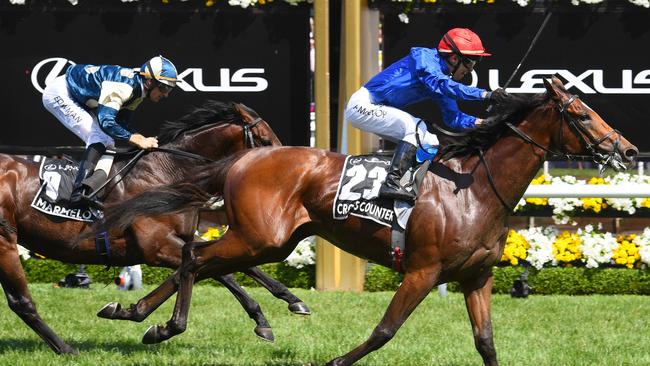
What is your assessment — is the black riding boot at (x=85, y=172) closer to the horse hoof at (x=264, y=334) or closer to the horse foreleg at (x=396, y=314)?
the horse hoof at (x=264, y=334)

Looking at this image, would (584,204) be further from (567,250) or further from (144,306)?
(144,306)

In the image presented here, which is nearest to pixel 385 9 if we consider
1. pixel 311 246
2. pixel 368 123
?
pixel 311 246

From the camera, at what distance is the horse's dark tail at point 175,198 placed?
6289mm

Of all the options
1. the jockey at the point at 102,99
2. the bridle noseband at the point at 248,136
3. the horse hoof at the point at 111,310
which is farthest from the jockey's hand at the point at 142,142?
the horse hoof at the point at 111,310

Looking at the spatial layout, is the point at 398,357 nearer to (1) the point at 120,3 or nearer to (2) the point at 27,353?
(2) the point at 27,353

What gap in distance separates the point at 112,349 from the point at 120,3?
160 inches

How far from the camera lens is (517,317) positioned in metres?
8.09

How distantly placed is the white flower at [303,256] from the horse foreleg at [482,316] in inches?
154

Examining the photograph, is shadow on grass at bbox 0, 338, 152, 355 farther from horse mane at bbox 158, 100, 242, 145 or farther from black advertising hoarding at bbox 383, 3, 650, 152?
black advertising hoarding at bbox 383, 3, 650, 152

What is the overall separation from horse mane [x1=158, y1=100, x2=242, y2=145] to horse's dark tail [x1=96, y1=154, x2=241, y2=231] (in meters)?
0.88

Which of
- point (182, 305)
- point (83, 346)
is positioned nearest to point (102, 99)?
point (182, 305)

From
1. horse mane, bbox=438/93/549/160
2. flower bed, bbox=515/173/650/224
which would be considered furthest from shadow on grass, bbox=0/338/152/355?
flower bed, bbox=515/173/650/224

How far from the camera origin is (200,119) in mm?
7211

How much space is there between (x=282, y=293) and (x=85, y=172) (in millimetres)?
1429
